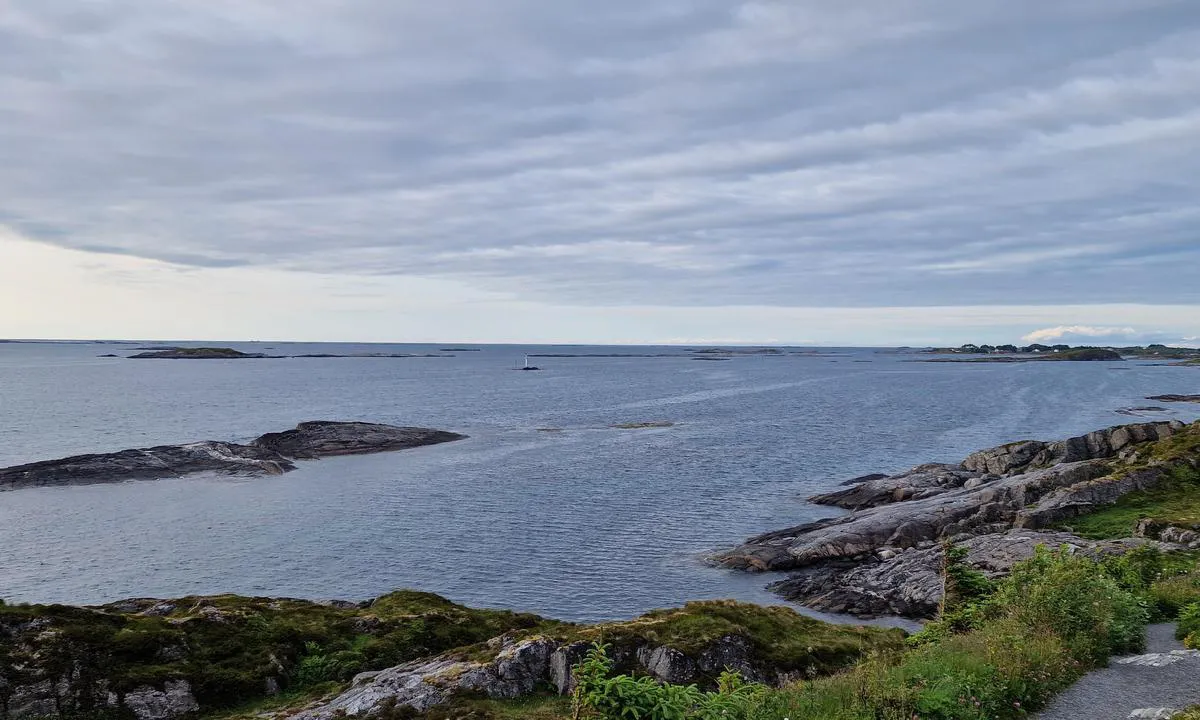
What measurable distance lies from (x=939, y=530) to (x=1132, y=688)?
3439 cm

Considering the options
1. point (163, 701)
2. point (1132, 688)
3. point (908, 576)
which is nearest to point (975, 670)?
point (1132, 688)

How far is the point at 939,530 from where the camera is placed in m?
49.2

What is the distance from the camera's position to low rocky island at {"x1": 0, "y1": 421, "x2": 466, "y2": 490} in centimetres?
7425

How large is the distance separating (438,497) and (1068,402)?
136097mm

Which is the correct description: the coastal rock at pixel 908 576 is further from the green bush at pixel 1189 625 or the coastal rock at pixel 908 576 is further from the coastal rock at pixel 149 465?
the coastal rock at pixel 149 465

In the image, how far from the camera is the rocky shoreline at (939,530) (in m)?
39.6

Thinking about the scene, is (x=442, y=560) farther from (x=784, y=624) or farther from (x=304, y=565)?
(x=784, y=624)

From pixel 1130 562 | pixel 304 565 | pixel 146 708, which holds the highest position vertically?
pixel 1130 562

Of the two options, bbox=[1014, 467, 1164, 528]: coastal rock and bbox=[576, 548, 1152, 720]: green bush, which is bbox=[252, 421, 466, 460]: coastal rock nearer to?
bbox=[1014, 467, 1164, 528]: coastal rock

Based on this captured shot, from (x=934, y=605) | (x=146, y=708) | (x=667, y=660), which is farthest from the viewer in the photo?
(x=934, y=605)

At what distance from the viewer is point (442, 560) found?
49.2m

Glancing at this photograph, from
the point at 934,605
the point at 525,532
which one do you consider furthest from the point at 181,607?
the point at 934,605

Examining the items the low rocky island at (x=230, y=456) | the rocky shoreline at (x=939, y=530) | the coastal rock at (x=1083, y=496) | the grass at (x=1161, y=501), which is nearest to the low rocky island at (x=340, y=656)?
the rocky shoreline at (x=939, y=530)

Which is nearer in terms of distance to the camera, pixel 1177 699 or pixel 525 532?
pixel 1177 699
